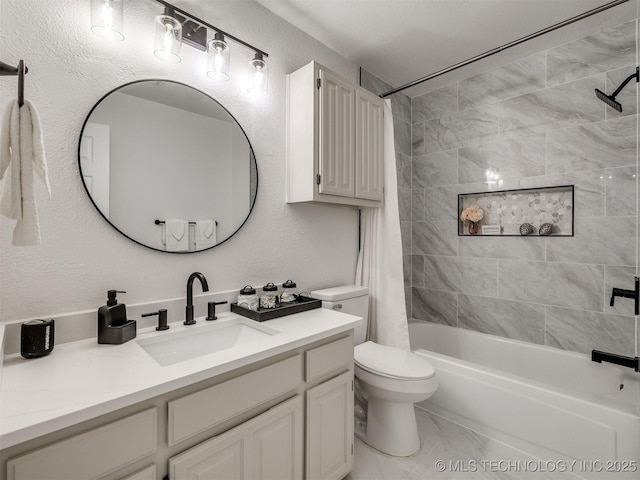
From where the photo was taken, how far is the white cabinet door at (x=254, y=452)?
0.94 meters

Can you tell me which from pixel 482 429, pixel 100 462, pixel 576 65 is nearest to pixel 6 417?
pixel 100 462

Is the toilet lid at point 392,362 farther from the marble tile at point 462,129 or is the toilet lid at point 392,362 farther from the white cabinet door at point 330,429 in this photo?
the marble tile at point 462,129

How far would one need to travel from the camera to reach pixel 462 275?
106 inches

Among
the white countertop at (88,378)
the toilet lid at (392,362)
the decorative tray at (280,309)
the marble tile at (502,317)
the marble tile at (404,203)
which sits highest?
the marble tile at (404,203)

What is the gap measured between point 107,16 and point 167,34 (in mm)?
219

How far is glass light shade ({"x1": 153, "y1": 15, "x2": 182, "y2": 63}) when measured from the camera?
134 centimetres

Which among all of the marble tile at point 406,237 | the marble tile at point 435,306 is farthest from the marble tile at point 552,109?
the marble tile at point 435,306

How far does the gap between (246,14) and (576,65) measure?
2.23 metres

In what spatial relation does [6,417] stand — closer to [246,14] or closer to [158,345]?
[158,345]

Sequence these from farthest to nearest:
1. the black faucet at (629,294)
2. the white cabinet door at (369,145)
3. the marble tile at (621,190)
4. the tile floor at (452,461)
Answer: the white cabinet door at (369,145)
the marble tile at (621,190)
the black faucet at (629,294)
the tile floor at (452,461)

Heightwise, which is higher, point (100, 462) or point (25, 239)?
point (25, 239)

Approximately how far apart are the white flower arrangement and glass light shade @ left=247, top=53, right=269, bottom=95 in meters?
1.90

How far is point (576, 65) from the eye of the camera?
213 centimetres

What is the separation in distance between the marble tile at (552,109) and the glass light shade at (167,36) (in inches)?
92.8
